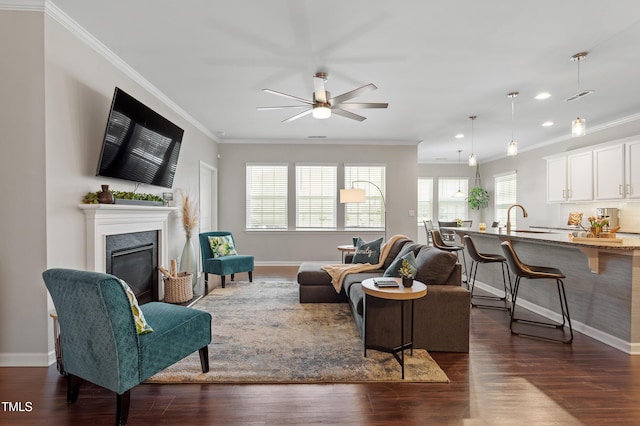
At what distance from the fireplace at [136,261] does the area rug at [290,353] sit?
71cm

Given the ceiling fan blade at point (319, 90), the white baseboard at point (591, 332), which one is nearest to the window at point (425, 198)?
the white baseboard at point (591, 332)

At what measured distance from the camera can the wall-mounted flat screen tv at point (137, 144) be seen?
9.91 feet

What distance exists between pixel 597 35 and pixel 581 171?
3972mm

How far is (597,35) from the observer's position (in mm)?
2844

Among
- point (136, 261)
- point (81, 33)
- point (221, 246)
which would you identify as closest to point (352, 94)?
point (81, 33)

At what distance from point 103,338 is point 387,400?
5.97 feet

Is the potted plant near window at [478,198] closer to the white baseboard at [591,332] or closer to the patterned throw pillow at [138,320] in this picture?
the white baseboard at [591,332]

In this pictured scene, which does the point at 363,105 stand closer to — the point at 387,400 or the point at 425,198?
the point at 387,400

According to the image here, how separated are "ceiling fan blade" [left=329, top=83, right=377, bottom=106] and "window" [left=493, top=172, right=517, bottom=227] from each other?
665 centimetres

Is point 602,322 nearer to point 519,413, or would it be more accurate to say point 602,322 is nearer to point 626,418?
point 626,418

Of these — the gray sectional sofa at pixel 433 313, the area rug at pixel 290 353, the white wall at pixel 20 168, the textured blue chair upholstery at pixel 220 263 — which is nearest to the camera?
the area rug at pixel 290 353

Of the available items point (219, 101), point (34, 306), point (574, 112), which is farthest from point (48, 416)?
point (574, 112)

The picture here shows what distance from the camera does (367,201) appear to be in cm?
730

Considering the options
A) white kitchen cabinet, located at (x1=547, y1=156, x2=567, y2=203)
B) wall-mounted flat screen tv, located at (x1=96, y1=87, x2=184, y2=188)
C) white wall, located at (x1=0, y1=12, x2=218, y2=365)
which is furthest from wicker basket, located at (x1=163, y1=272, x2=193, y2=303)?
white kitchen cabinet, located at (x1=547, y1=156, x2=567, y2=203)
